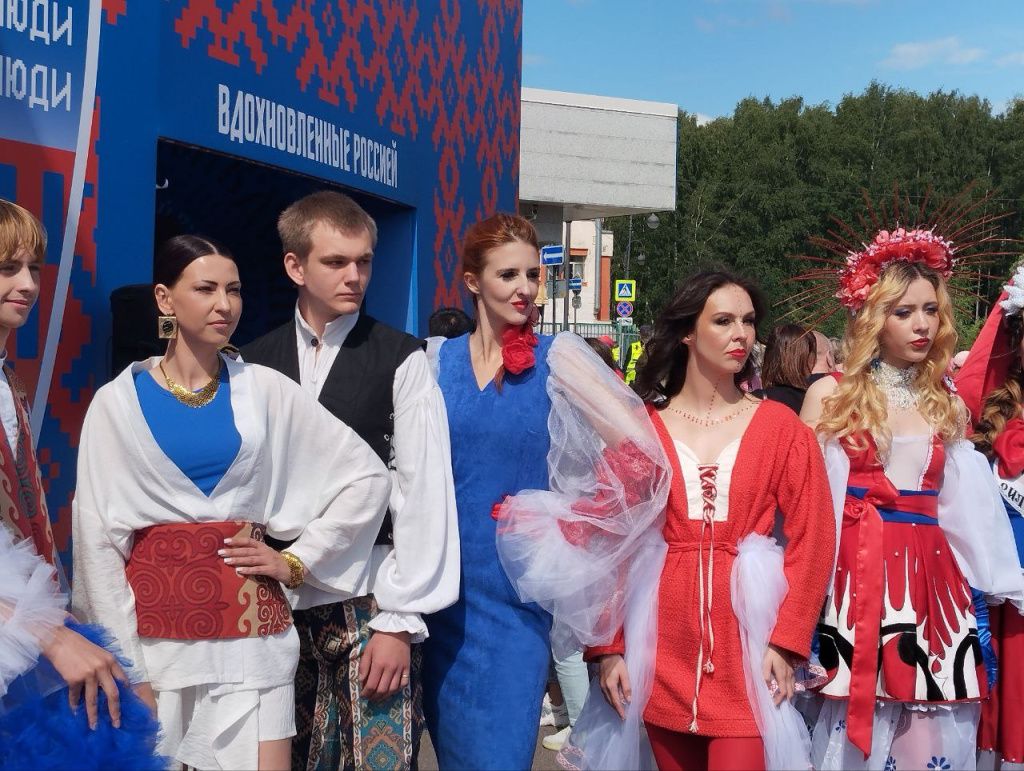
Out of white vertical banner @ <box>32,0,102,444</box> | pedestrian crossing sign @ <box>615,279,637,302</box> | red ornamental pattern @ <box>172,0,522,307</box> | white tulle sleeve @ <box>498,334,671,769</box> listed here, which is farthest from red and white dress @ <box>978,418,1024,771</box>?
pedestrian crossing sign @ <box>615,279,637,302</box>

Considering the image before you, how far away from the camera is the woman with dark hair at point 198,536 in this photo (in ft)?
9.67

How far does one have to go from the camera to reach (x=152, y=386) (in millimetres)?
3072

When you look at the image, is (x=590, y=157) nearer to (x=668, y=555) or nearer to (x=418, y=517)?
(x=668, y=555)

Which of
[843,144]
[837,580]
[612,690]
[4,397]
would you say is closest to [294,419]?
[4,397]

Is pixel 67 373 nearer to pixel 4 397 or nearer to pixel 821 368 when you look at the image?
pixel 4 397

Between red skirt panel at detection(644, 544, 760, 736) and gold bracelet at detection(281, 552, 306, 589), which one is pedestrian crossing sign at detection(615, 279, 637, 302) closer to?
red skirt panel at detection(644, 544, 760, 736)

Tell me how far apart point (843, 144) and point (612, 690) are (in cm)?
5367

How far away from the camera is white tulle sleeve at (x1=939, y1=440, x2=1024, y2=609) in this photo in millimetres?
3926

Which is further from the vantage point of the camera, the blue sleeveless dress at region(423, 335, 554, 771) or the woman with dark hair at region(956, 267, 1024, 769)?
the woman with dark hair at region(956, 267, 1024, 769)

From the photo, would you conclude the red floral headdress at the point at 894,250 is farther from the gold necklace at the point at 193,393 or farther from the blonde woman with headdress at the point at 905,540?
the gold necklace at the point at 193,393

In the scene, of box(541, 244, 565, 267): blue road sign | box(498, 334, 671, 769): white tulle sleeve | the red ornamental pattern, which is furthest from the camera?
box(541, 244, 565, 267): blue road sign

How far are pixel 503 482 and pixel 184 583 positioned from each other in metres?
0.98

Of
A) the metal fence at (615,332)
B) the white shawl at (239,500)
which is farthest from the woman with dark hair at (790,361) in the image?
the metal fence at (615,332)

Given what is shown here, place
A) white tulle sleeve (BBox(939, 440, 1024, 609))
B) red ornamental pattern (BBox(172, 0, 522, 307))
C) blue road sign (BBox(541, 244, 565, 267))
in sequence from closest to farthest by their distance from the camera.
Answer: white tulle sleeve (BBox(939, 440, 1024, 609)) → red ornamental pattern (BBox(172, 0, 522, 307)) → blue road sign (BBox(541, 244, 565, 267))
